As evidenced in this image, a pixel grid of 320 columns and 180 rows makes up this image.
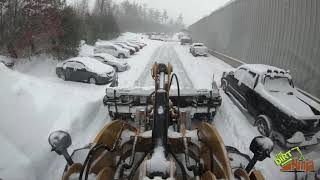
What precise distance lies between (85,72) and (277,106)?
31.1 feet

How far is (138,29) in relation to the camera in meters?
83.9

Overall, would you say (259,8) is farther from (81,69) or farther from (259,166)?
(259,166)

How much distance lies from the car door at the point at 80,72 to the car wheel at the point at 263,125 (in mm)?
8852

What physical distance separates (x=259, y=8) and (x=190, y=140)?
1430cm

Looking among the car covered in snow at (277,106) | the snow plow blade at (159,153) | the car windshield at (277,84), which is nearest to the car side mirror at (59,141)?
the snow plow blade at (159,153)

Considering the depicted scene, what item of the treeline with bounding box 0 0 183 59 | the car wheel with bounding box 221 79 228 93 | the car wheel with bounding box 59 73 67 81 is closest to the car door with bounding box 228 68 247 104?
the car wheel with bounding box 221 79 228 93

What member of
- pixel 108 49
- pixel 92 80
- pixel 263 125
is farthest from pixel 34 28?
pixel 263 125

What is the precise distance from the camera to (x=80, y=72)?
13.1 meters

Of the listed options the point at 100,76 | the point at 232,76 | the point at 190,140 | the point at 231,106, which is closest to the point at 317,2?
the point at 232,76

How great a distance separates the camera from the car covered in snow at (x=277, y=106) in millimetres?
6570

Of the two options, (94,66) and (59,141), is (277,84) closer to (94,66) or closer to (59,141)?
(59,141)

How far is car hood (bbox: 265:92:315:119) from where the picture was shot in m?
6.64

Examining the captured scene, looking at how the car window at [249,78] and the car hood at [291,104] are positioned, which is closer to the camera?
the car hood at [291,104]

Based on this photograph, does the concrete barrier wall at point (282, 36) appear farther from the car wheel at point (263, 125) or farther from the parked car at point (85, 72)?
the parked car at point (85, 72)
